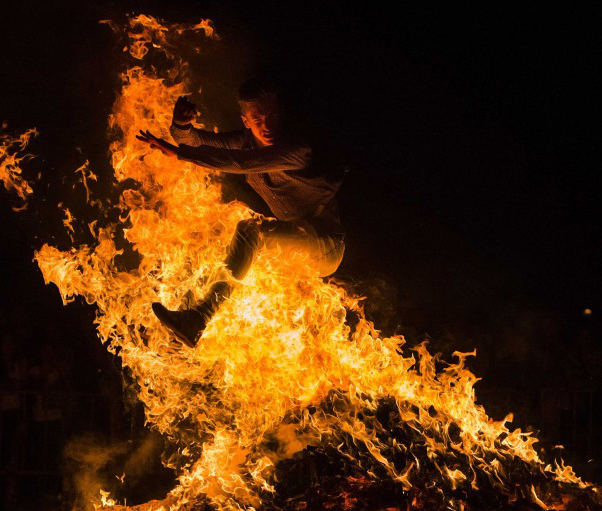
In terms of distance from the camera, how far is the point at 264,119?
4.47m

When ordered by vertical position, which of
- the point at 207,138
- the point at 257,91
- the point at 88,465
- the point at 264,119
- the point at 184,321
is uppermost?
the point at 257,91

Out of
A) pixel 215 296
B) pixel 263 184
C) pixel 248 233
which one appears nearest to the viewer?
pixel 215 296

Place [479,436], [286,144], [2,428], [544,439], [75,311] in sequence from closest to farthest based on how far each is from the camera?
[286,144] < [479,436] < [2,428] < [544,439] < [75,311]

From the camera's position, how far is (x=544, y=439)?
7.05 metres

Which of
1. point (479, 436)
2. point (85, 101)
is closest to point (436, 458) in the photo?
point (479, 436)

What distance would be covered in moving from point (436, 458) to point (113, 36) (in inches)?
224

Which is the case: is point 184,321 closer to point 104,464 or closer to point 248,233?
point 248,233

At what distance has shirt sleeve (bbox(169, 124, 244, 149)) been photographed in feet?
A: 15.3

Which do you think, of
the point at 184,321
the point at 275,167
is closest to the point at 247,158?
the point at 275,167

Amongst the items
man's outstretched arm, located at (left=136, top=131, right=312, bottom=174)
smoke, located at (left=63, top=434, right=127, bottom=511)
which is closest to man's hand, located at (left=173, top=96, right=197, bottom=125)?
man's outstretched arm, located at (left=136, top=131, right=312, bottom=174)

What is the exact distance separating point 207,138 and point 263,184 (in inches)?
23.6

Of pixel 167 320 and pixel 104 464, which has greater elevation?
pixel 167 320

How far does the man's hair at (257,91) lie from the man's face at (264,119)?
0.09 feet

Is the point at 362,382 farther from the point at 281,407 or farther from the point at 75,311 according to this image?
the point at 75,311
